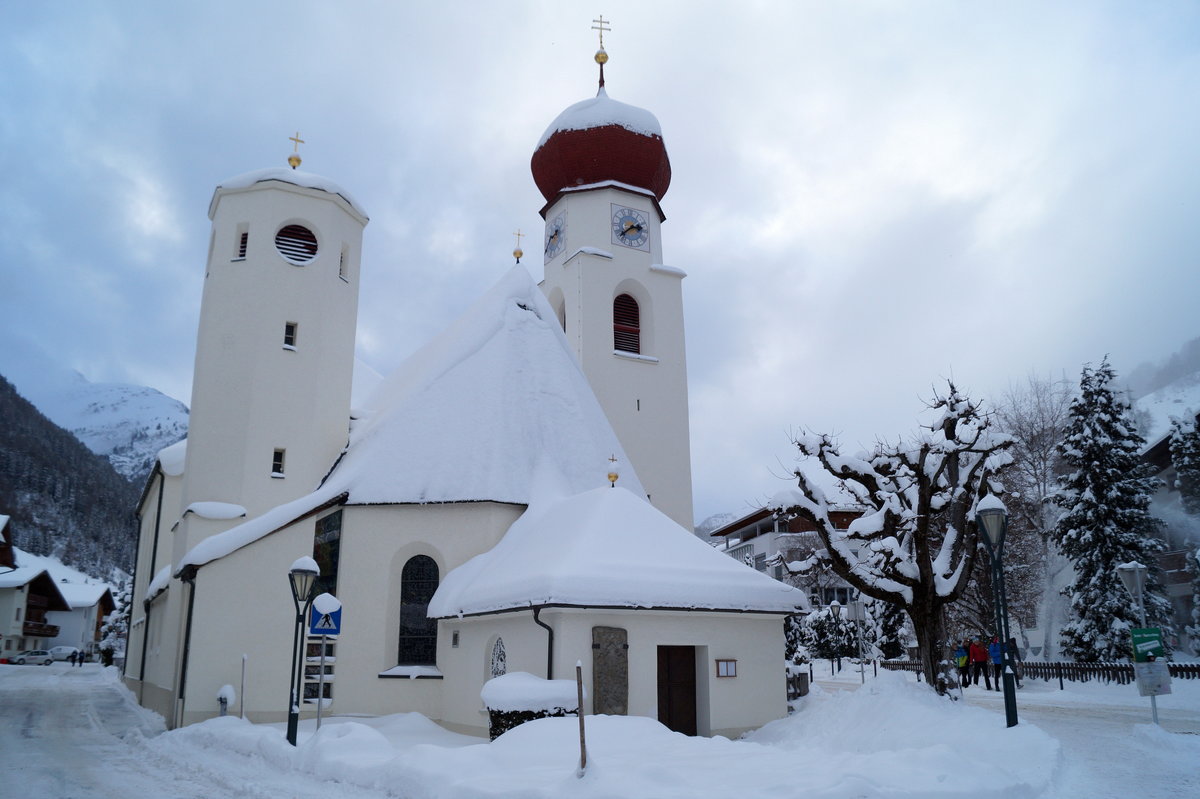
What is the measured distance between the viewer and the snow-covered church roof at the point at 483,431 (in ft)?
62.1

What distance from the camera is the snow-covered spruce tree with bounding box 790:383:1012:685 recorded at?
54.5ft

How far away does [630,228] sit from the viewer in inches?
1179

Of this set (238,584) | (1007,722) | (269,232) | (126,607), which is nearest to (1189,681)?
(1007,722)

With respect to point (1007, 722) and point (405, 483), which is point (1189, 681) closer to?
point (1007, 722)

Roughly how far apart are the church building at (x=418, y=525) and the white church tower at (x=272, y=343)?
53 millimetres

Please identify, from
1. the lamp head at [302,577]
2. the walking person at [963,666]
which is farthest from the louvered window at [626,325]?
the lamp head at [302,577]

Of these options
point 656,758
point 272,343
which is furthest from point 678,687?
point 272,343

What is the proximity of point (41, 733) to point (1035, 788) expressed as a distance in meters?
17.9

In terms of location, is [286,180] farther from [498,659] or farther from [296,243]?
[498,659]

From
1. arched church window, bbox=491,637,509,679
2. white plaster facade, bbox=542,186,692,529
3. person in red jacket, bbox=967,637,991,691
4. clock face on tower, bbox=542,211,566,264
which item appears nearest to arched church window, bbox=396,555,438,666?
arched church window, bbox=491,637,509,679

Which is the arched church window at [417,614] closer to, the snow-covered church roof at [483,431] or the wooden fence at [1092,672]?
the snow-covered church roof at [483,431]

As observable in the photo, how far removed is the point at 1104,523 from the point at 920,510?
1602cm

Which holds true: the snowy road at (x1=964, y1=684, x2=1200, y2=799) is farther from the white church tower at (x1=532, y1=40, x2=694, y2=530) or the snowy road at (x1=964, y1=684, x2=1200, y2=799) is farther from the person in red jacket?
the white church tower at (x1=532, y1=40, x2=694, y2=530)

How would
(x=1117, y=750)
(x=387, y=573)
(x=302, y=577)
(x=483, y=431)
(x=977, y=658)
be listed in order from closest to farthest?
1. (x=1117, y=750)
2. (x=302, y=577)
3. (x=387, y=573)
4. (x=483, y=431)
5. (x=977, y=658)
